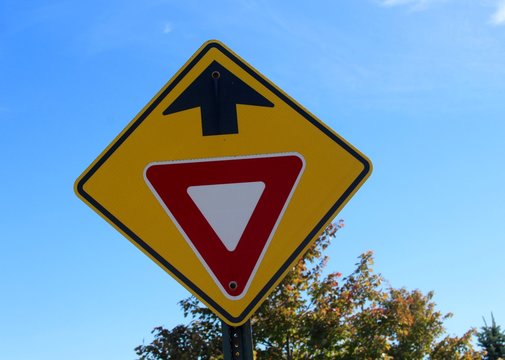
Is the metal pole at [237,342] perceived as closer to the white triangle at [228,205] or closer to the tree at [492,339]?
the white triangle at [228,205]

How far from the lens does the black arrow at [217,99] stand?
2.56 m

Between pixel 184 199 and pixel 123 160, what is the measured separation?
31 centimetres

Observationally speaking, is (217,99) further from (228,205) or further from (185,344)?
(185,344)

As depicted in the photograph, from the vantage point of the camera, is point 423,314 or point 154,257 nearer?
point 154,257

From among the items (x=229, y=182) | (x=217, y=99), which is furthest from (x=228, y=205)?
(x=217, y=99)

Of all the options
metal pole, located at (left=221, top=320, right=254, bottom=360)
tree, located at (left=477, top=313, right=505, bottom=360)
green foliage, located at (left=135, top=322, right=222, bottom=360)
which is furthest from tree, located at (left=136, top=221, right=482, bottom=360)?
tree, located at (left=477, top=313, right=505, bottom=360)

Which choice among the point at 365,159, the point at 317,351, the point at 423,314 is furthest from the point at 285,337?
the point at 365,159

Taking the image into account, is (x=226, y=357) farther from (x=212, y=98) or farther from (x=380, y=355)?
(x=380, y=355)

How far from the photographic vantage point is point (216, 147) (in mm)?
2527

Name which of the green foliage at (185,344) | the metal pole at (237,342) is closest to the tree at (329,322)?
the green foliage at (185,344)

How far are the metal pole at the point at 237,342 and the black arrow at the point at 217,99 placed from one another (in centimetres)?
78

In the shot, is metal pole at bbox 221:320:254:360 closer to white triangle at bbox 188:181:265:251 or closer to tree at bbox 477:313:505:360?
white triangle at bbox 188:181:265:251

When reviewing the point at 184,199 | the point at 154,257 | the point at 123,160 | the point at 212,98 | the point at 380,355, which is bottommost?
the point at 154,257

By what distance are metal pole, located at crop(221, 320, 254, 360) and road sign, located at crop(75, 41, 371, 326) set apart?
0.14ft
